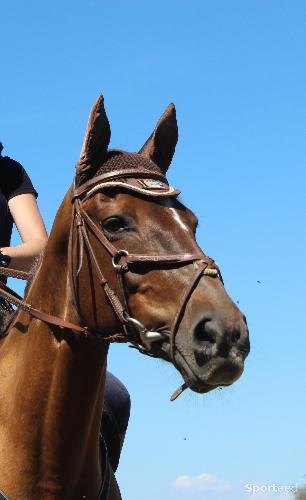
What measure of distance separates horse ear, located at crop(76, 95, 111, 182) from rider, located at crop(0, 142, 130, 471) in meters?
1.63

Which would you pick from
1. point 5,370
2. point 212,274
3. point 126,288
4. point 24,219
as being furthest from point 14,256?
point 212,274

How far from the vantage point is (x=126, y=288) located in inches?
281

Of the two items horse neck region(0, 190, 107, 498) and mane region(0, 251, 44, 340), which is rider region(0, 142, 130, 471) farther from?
horse neck region(0, 190, 107, 498)

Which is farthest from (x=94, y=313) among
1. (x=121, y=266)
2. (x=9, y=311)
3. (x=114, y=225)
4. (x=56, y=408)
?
(x=9, y=311)

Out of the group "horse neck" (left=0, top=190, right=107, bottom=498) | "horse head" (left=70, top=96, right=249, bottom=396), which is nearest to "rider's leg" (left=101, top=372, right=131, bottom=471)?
"horse neck" (left=0, top=190, right=107, bottom=498)

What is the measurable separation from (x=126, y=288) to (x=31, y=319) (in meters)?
1.21

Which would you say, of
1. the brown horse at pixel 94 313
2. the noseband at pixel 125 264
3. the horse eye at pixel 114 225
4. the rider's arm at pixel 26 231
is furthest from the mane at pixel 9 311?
the horse eye at pixel 114 225

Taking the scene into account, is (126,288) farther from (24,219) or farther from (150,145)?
(24,219)

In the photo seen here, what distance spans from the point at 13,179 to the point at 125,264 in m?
3.55

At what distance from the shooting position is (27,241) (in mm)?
9672

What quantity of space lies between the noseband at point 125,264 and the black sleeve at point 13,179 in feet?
8.07

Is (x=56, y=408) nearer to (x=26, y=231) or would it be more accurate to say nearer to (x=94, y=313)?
(x=94, y=313)

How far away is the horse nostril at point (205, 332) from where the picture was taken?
21.0 feet

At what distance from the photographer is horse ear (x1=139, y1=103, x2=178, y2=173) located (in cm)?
843
